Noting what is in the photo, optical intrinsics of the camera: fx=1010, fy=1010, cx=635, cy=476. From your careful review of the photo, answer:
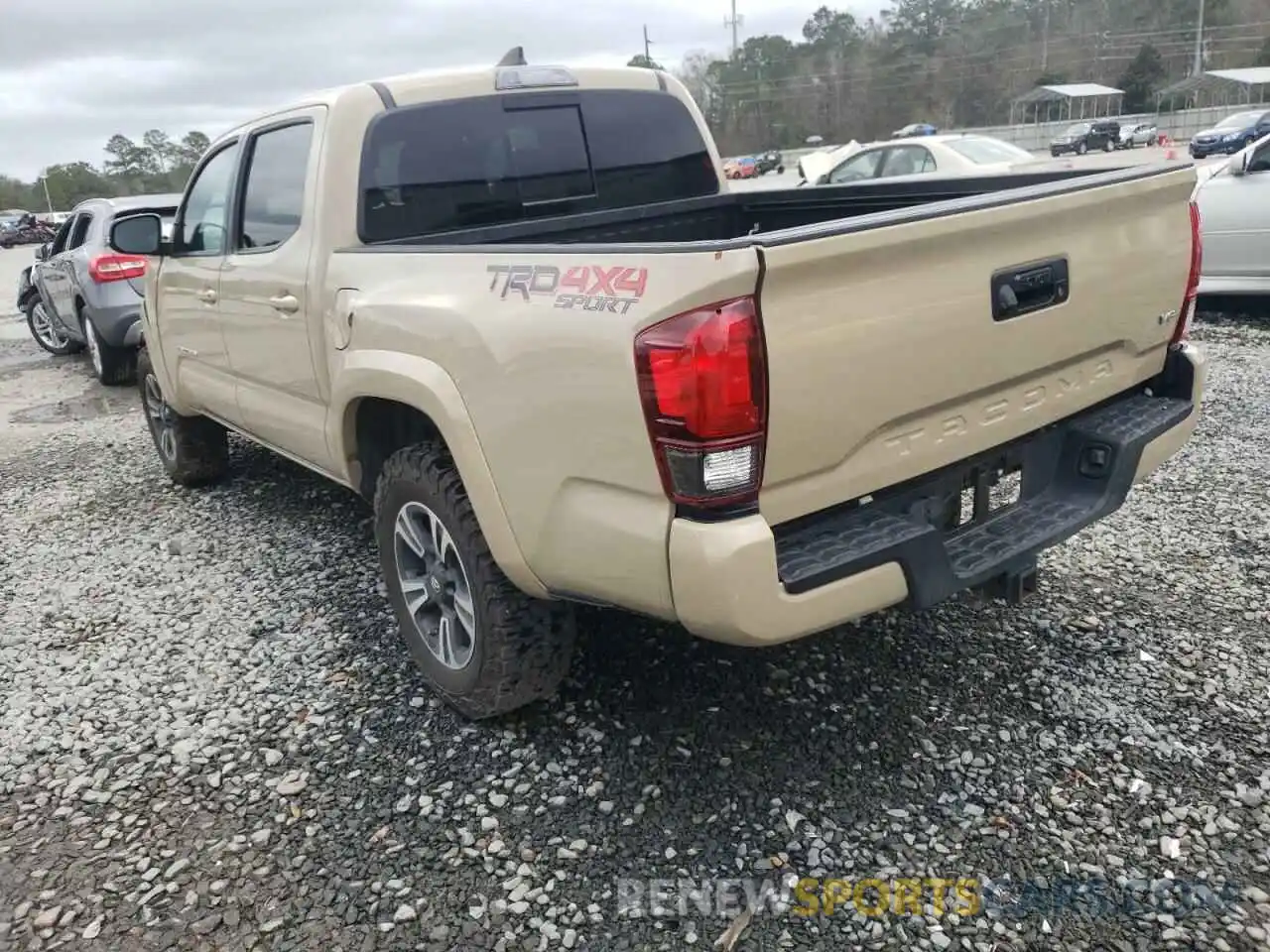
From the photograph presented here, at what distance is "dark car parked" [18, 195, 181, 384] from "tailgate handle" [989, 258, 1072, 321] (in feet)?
24.1

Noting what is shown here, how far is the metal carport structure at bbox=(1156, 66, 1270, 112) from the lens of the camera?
65000 mm

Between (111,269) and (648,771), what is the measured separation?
804 cm

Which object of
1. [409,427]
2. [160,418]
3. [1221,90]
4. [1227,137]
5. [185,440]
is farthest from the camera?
[1221,90]

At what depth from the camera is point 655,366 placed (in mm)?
2193

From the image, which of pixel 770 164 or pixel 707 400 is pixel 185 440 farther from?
pixel 770 164

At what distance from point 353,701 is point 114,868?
897mm

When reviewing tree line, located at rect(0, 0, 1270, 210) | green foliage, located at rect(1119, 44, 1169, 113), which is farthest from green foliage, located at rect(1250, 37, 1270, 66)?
green foliage, located at rect(1119, 44, 1169, 113)

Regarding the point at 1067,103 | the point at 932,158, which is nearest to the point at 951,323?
the point at 932,158

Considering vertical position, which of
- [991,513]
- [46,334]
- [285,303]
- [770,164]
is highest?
[285,303]

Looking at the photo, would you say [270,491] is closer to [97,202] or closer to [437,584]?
[437,584]

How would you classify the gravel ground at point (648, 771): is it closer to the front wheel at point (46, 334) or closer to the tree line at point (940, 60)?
the front wheel at point (46, 334)

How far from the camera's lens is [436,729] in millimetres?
3209

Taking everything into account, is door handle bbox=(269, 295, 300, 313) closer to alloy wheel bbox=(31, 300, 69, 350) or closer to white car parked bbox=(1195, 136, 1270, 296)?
white car parked bbox=(1195, 136, 1270, 296)

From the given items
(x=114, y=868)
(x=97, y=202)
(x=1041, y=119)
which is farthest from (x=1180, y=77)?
(x=114, y=868)
